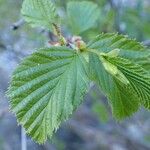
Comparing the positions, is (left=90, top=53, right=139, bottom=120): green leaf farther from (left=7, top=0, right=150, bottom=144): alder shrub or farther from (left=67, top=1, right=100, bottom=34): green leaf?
(left=67, top=1, right=100, bottom=34): green leaf

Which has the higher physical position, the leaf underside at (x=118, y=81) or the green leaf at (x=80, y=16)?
the green leaf at (x=80, y=16)

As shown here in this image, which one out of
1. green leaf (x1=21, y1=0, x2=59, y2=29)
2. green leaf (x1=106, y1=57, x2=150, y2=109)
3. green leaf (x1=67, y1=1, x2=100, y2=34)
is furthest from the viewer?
green leaf (x1=67, y1=1, x2=100, y2=34)

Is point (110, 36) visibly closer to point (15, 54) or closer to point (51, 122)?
point (51, 122)

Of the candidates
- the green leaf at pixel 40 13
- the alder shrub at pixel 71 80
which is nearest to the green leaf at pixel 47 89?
the alder shrub at pixel 71 80

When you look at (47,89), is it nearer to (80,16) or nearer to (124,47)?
(124,47)

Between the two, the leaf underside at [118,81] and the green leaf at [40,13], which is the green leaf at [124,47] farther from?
the green leaf at [40,13]

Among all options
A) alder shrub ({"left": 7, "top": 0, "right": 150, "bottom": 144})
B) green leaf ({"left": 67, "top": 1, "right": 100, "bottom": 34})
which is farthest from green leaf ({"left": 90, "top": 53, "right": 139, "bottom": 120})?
green leaf ({"left": 67, "top": 1, "right": 100, "bottom": 34})
